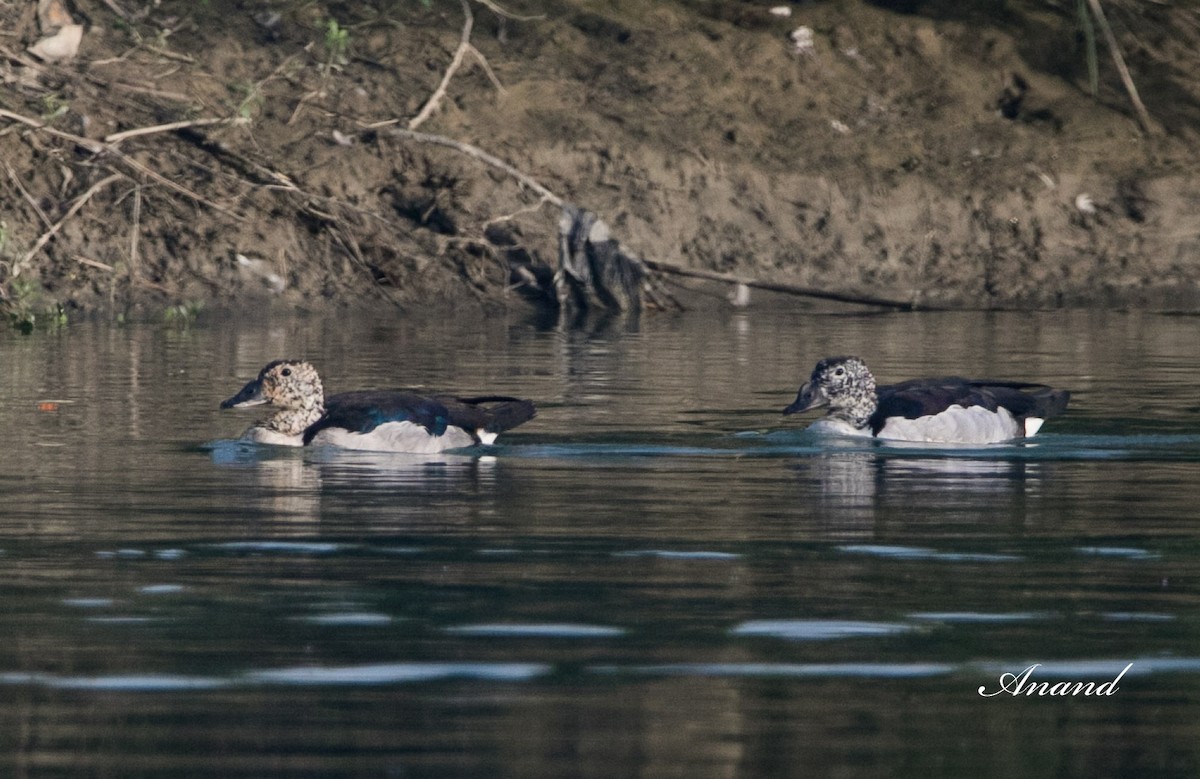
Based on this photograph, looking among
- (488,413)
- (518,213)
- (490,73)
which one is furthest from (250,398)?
(490,73)

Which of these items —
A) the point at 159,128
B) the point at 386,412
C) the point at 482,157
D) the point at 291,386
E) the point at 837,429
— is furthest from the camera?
the point at 482,157

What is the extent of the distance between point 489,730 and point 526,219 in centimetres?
2163

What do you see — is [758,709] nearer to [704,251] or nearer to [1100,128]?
[704,251]

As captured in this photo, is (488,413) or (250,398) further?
(250,398)

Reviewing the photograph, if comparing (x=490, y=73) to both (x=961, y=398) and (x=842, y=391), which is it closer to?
(x=842, y=391)

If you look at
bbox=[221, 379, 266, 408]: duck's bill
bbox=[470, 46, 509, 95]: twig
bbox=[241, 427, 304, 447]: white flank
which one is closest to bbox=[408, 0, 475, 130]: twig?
bbox=[470, 46, 509, 95]: twig

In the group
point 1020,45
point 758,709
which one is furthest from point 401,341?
point 758,709

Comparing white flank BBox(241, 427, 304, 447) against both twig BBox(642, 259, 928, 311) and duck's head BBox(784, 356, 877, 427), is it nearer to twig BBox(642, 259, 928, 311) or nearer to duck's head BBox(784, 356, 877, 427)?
duck's head BBox(784, 356, 877, 427)

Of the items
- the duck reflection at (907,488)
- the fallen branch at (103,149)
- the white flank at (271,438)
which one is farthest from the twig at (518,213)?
the duck reflection at (907,488)

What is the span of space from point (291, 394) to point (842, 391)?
3.19 m

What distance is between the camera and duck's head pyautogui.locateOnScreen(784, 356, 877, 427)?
588 inches

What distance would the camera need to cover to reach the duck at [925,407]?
1462 centimetres

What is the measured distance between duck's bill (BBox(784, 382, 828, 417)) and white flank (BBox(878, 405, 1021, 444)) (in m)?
0.45

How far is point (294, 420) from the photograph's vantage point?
14.4 metres
